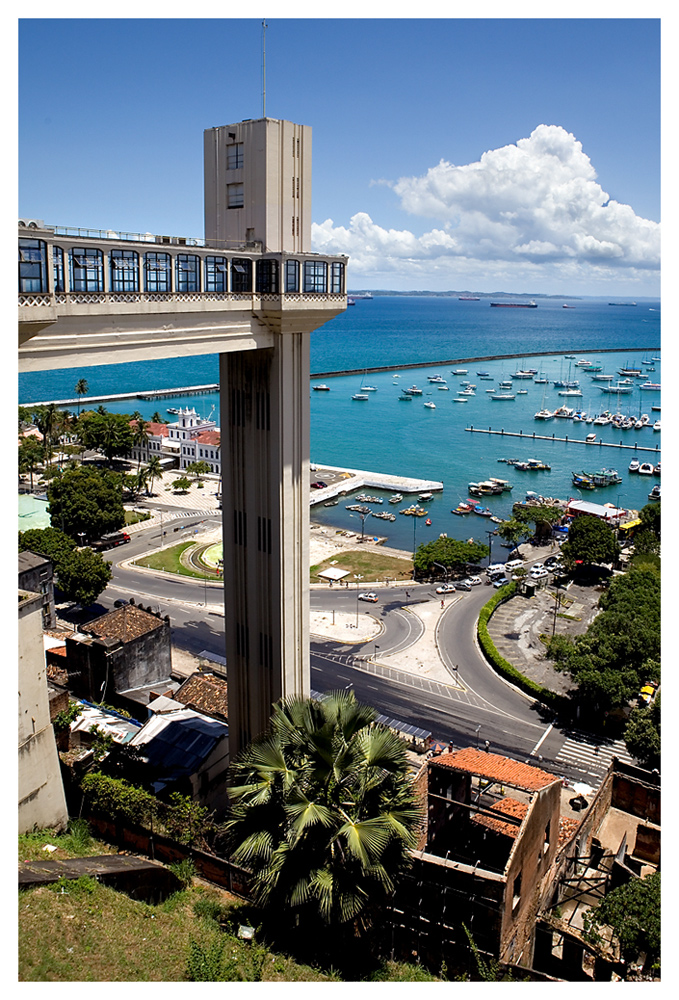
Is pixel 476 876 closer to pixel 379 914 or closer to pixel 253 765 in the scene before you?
pixel 379 914

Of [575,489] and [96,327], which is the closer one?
[96,327]

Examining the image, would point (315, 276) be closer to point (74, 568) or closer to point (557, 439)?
point (74, 568)

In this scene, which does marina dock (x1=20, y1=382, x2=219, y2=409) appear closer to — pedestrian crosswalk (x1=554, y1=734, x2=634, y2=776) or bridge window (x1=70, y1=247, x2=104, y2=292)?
pedestrian crosswalk (x1=554, y1=734, x2=634, y2=776)

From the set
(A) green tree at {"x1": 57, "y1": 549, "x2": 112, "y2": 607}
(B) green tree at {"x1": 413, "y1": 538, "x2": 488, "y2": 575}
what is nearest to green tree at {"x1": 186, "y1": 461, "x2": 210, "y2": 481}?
(B) green tree at {"x1": 413, "y1": 538, "x2": 488, "y2": 575}

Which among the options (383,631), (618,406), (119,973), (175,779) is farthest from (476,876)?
(618,406)

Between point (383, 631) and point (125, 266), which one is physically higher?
point (125, 266)

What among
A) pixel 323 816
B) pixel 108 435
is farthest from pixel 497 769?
pixel 108 435
